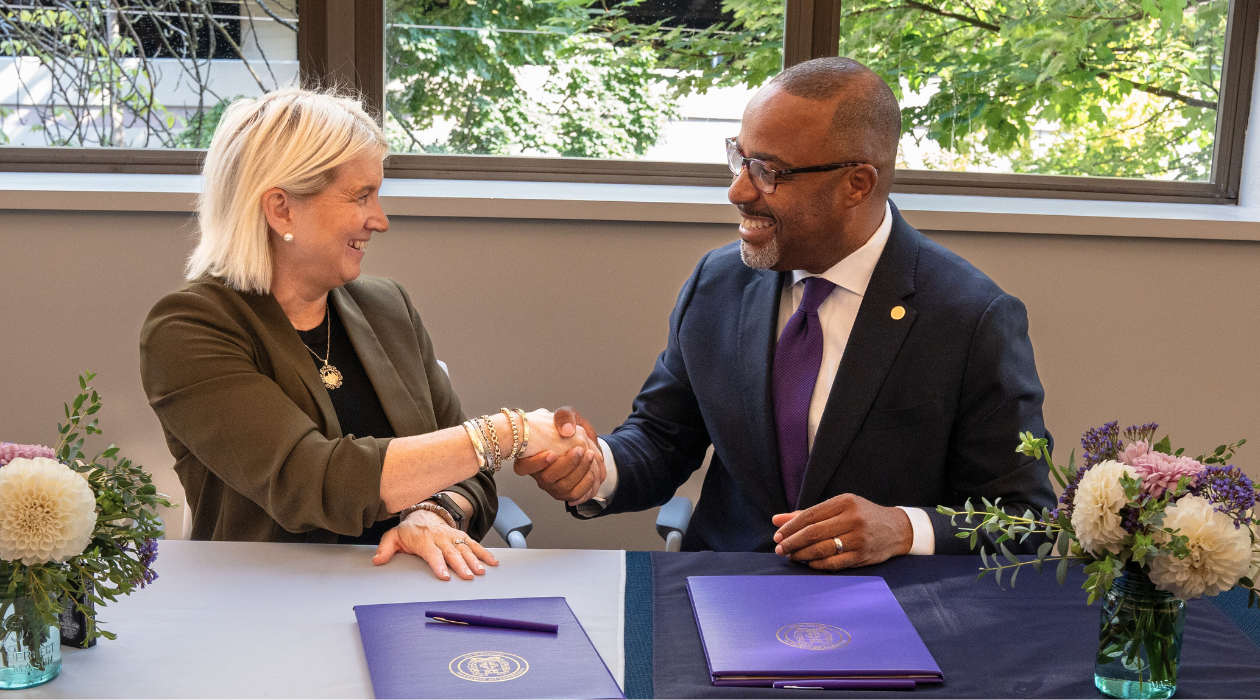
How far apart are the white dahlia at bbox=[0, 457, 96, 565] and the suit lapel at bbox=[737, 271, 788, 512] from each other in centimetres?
126

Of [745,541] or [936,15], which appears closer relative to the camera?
[745,541]

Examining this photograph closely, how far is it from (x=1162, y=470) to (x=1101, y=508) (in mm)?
90

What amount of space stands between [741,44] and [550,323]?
107cm

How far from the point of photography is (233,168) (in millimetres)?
1968

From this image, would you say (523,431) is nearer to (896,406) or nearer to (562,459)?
(562,459)

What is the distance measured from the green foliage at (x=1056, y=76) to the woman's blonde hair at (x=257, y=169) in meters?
1.86

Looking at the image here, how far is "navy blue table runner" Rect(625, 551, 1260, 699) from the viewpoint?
4.08ft

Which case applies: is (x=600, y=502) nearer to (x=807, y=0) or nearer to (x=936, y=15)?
(x=807, y=0)

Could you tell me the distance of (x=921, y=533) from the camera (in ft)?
5.59

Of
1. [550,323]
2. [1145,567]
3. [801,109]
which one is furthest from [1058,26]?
[1145,567]

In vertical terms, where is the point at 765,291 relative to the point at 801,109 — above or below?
below

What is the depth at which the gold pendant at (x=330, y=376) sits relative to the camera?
2051mm

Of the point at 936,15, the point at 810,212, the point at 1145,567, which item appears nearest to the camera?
the point at 1145,567

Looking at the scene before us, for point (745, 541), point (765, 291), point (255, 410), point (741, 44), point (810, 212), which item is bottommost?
point (745, 541)
